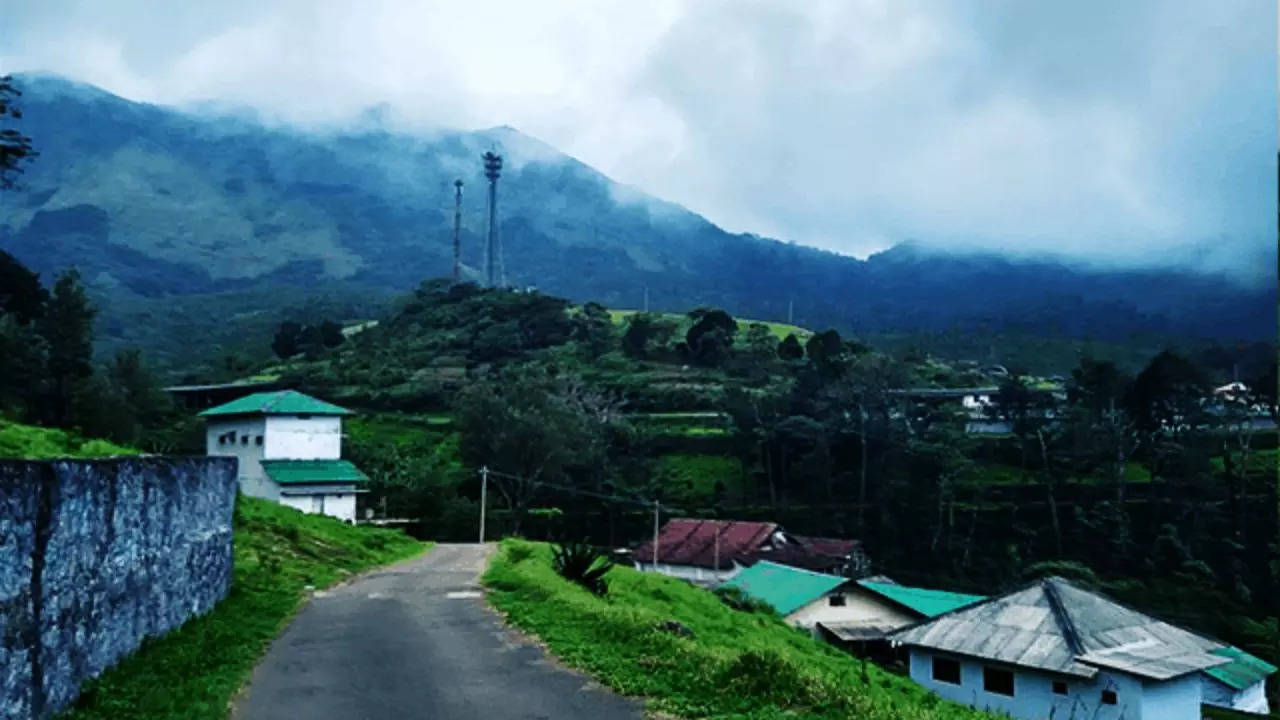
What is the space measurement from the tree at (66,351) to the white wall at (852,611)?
31.5m

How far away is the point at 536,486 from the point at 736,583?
17.2 meters

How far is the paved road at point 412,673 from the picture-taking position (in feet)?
29.8

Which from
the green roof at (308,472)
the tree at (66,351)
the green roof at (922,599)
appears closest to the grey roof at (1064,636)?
the green roof at (922,599)

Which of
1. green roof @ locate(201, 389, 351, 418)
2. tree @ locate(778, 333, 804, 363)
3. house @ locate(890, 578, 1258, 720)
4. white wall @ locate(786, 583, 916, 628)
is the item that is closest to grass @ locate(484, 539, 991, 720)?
house @ locate(890, 578, 1258, 720)

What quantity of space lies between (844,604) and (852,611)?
0.42m


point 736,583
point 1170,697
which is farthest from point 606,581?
point 736,583

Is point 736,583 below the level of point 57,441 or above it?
below

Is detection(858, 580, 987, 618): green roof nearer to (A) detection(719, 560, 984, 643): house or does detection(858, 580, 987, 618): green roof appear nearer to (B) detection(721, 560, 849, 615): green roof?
(A) detection(719, 560, 984, 643): house

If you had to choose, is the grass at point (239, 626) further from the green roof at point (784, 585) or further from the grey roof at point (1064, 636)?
the grey roof at point (1064, 636)

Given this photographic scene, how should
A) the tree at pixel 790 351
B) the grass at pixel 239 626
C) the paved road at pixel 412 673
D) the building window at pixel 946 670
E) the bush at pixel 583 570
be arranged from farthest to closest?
the tree at pixel 790 351 < the building window at pixel 946 670 < the bush at pixel 583 570 < the paved road at pixel 412 673 < the grass at pixel 239 626

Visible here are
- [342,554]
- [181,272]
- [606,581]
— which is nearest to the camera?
[606,581]

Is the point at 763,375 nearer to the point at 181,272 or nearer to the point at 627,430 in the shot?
the point at 627,430

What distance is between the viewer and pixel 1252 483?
5472 cm

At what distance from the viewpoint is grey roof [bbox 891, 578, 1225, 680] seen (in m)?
21.2
